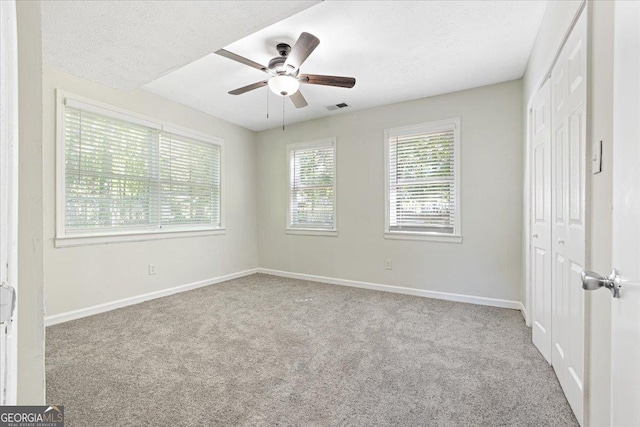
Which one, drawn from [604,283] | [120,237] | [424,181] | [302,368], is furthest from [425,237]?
[120,237]

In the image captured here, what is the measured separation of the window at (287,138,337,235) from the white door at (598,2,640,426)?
12.3 feet

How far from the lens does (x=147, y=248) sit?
365 cm

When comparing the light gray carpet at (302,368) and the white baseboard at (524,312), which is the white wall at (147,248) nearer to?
the light gray carpet at (302,368)

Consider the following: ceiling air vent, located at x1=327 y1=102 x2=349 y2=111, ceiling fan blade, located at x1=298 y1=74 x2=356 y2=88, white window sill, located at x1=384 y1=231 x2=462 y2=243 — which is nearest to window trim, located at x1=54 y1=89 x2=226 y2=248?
ceiling air vent, located at x1=327 y1=102 x2=349 y2=111

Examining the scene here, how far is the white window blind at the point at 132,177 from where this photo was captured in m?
3.02

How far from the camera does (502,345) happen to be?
7.86 feet

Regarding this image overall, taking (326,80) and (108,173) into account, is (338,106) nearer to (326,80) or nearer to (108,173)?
(326,80)

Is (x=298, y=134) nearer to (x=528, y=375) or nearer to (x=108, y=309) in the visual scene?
(x=108, y=309)

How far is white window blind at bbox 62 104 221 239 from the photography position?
3.02 metres

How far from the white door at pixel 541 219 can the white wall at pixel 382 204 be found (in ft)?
2.35

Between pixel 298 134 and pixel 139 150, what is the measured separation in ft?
7.59

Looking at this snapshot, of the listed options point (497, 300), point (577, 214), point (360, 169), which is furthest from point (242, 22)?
point (497, 300)

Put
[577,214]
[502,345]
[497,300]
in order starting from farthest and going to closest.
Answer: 1. [497,300]
2. [502,345]
3. [577,214]

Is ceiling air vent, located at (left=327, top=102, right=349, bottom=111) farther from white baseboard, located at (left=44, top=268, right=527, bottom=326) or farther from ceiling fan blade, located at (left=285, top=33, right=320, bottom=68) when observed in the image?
white baseboard, located at (left=44, top=268, right=527, bottom=326)
